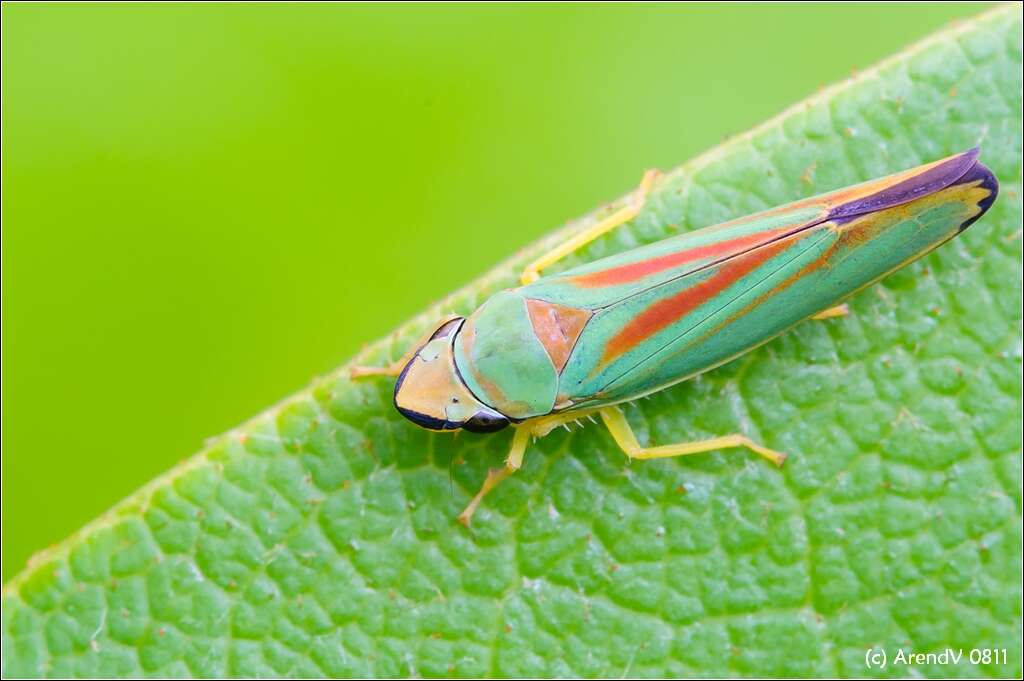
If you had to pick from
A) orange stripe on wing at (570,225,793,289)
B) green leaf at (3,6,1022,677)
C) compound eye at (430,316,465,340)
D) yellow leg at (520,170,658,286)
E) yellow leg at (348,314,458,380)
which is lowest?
green leaf at (3,6,1022,677)

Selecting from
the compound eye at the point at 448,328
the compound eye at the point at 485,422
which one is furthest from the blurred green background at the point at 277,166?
the compound eye at the point at 485,422

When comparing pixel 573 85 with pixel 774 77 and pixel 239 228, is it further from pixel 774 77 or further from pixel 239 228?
pixel 239 228

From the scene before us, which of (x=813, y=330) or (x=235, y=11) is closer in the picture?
(x=813, y=330)

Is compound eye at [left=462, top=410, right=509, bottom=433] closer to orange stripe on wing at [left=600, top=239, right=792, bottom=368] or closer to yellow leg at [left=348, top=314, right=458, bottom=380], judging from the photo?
yellow leg at [left=348, top=314, right=458, bottom=380]

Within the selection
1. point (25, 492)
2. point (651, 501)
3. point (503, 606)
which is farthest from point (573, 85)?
point (25, 492)

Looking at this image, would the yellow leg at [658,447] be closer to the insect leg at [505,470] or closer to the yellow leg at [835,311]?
the insect leg at [505,470]

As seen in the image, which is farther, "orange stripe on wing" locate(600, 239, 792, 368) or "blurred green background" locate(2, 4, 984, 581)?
"blurred green background" locate(2, 4, 984, 581)

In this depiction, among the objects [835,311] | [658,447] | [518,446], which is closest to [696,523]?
[658,447]

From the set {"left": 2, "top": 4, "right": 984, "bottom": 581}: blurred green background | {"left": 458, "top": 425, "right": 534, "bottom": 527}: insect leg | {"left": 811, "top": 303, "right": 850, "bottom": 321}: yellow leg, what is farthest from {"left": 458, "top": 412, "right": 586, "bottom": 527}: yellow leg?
{"left": 2, "top": 4, "right": 984, "bottom": 581}: blurred green background
